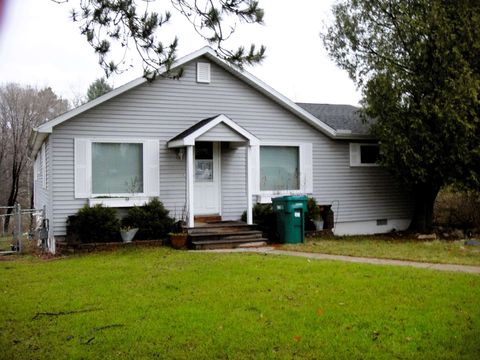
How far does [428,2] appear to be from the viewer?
14250mm

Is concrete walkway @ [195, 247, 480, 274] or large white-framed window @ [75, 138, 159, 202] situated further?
large white-framed window @ [75, 138, 159, 202]

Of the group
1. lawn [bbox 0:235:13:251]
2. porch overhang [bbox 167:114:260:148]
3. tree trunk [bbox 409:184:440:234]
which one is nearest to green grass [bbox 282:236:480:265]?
tree trunk [bbox 409:184:440:234]

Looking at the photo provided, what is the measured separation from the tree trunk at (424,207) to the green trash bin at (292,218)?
15.0 feet

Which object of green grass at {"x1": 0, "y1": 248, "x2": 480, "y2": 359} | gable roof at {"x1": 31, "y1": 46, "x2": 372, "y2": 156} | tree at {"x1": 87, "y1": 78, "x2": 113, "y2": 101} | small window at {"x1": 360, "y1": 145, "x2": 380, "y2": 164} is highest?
tree at {"x1": 87, "y1": 78, "x2": 113, "y2": 101}

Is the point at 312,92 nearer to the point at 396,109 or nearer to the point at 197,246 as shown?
the point at 396,109

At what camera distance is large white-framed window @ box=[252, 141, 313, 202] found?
15245mm

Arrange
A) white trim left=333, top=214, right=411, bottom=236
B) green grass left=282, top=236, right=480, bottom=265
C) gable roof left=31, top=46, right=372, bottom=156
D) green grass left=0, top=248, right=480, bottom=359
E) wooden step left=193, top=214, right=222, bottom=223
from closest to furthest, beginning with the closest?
green grass left=0, top=248, right=480, bottom=359, green grass left=282, top=236, right=480, bottom=265, gable roof left=31, top=46, right=372, bottom=156, wooden step left=193, top=214, right=222, bottom=223, white trim left=333, top=214, right=411, bottom=236

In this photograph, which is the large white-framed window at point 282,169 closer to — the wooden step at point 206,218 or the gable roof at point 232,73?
the gable roof at point 232,73

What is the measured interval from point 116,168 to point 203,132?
7.84ft

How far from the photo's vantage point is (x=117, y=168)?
1354cm

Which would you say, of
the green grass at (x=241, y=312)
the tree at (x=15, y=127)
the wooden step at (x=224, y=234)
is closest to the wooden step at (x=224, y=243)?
the wooden step at (x=224, y=234)

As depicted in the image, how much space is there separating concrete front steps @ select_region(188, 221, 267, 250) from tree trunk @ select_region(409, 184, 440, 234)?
18.4ft

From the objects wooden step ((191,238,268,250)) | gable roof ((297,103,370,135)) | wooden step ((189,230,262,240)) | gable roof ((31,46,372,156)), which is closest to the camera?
wooden step ((191,238,268,250))

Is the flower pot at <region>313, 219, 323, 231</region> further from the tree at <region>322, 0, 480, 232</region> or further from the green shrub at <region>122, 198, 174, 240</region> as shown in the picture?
the green shrub at <region>122, 198, 174, 240</region>
